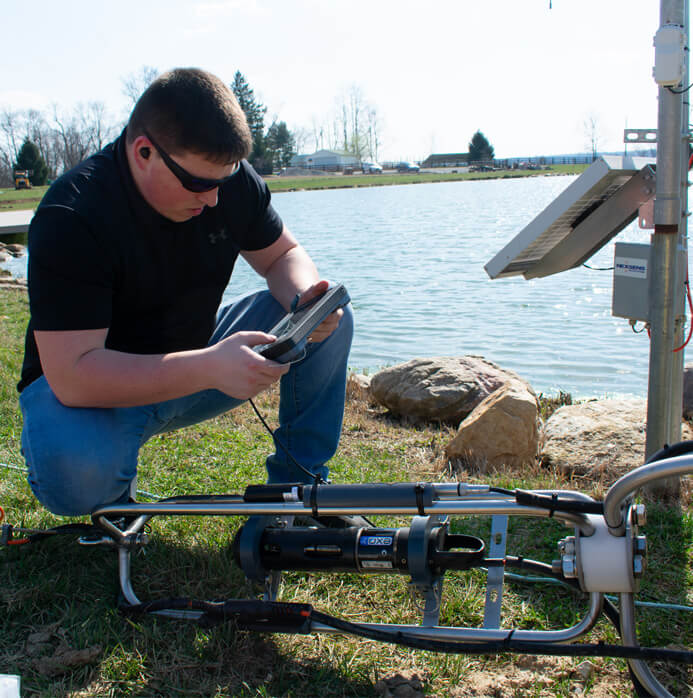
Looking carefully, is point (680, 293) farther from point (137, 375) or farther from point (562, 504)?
point (137, 375)

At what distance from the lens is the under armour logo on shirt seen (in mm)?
2699

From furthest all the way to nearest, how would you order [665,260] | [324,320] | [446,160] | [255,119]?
[446,160], [255,119], [665,260], [324,320]

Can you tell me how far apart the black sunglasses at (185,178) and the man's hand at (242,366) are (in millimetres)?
473

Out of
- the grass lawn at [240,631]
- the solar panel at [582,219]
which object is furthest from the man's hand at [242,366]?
the solar panel at [582,219]

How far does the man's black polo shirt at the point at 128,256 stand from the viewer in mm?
2221

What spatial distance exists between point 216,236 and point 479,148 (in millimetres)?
87272

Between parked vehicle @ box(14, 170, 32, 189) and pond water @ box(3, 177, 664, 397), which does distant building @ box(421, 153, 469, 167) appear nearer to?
parked vehicle @ box(14, 170, 32, 189)

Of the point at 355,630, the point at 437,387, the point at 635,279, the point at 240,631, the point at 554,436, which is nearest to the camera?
the point at 355,630

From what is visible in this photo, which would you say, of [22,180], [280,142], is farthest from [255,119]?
[22,180]

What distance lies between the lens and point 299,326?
2.26 meters

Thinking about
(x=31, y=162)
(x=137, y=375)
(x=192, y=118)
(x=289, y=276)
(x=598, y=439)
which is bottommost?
(x=598, y=439)

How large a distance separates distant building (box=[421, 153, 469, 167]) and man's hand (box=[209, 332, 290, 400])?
311 ft

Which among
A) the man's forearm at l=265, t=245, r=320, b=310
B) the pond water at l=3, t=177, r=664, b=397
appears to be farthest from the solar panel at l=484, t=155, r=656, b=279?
the pond water at l=3, t=177, r=664, b=397

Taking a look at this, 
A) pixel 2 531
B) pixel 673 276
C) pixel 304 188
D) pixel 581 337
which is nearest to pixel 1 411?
pixel 2 531
